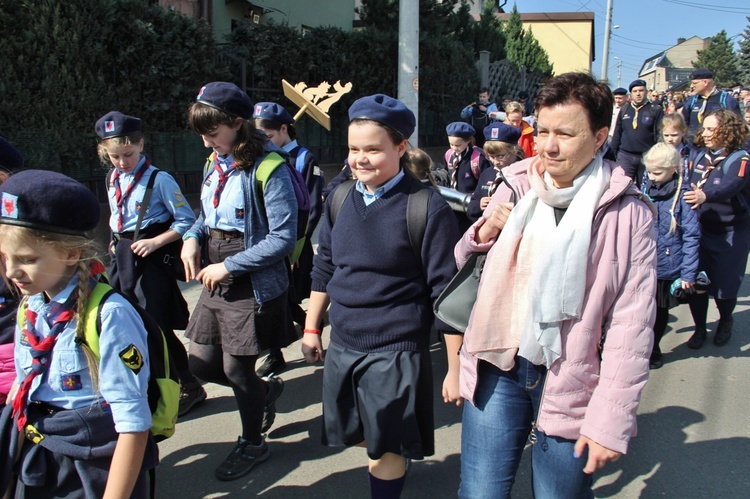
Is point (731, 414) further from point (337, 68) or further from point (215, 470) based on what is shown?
point (337, 68)

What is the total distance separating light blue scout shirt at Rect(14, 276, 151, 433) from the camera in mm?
1730

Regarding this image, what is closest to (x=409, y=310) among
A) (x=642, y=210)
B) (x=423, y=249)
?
(x=423, y=249)

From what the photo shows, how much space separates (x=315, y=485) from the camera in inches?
120

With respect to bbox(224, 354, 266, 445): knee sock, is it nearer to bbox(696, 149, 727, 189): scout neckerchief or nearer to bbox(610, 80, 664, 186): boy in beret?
bbox(696, 149, 727, 189): scout neckerchief

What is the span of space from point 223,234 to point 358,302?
0.98 metres

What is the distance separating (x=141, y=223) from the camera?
358 cm

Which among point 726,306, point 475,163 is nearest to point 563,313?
point 475,163

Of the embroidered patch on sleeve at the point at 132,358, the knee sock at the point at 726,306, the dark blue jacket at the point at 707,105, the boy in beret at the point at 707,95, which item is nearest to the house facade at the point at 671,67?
the dark blue jacket at the point at 707,105

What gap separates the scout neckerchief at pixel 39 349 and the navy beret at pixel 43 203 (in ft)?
A: 0.73

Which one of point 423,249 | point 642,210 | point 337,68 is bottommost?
point 423,249

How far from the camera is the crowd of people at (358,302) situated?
69.1 inches

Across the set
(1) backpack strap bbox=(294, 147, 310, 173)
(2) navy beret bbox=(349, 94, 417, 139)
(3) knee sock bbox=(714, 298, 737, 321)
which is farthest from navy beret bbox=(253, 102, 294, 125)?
(3) knee sock bbox=(714, 298, 737, 321)

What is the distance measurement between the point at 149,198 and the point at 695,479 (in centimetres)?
335

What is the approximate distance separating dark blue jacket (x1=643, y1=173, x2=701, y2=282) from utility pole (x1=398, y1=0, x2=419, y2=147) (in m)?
5.34
